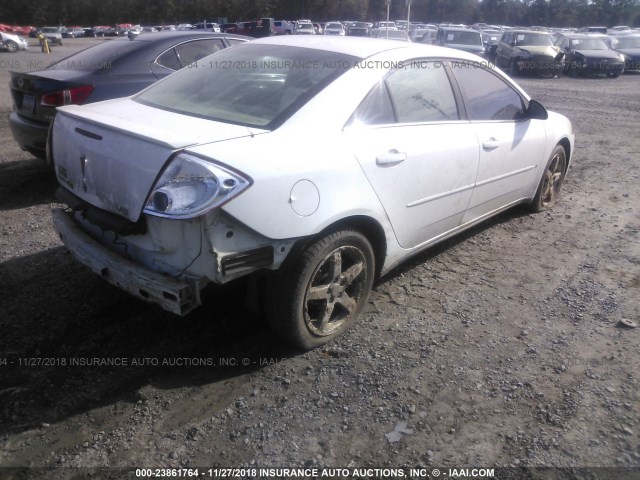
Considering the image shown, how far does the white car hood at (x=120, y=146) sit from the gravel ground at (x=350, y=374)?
0.75 meters

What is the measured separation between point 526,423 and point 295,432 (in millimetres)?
1142

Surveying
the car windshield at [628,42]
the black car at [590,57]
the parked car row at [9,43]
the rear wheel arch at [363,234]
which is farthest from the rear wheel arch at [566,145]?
the parked car row at [9,43]

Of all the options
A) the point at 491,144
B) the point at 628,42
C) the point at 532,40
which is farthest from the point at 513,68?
the point at 491,144

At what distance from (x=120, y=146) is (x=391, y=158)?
59.0 inches

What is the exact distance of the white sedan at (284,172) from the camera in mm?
2453

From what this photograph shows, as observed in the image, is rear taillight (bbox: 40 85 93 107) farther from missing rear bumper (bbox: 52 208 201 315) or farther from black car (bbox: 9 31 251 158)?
missing rear bumper (bbox: 52 208 201 315)

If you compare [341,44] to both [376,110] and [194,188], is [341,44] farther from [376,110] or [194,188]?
[194,188]

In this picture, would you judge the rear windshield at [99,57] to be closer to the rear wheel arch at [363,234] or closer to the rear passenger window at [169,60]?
the rear passenger window at [169,60]

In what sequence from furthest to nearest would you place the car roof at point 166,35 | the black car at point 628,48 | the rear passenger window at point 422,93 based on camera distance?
the black car at point 628,48
the car roof at point 166,35
the rear passenger window at point 422,93

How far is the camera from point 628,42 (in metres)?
23.0

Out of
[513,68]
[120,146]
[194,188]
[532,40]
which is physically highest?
[532,40]

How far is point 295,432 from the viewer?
2.50m

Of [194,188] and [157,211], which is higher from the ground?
[194,188]

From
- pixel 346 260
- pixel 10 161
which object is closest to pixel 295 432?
pixel 346 260
